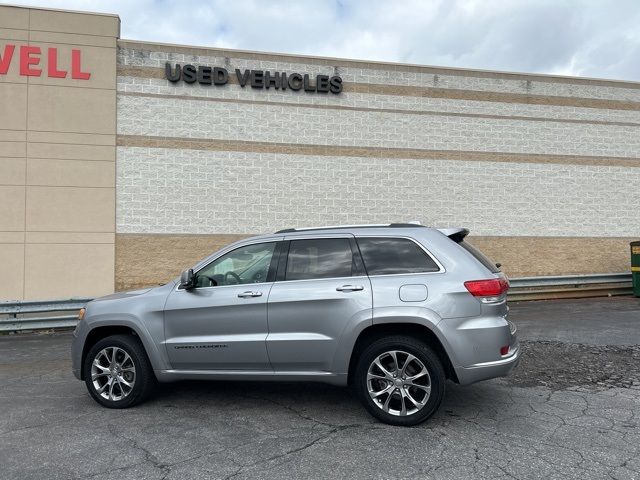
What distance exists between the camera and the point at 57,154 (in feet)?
39.1

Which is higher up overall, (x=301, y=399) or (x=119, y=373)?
(x=119, y=373)

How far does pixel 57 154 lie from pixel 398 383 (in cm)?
1086

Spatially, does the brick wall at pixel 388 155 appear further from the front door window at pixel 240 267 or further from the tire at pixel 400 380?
the tire at pixel 400 380

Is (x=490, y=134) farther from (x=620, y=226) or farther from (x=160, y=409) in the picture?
(x=160, y=409)

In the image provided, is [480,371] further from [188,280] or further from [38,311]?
[38,311]

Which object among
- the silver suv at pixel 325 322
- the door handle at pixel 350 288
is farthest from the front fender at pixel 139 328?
the door handle at pixel 350 288

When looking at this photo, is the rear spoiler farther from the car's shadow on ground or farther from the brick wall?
the brick wall

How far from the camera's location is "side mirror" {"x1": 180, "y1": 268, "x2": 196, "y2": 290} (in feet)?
16.0

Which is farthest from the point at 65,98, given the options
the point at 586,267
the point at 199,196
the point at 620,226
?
the point at 620,226

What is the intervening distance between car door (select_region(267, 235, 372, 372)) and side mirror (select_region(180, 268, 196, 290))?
832mm

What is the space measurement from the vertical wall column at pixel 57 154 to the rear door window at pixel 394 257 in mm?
9200

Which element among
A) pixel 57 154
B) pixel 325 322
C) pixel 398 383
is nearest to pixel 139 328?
pixel 325 322

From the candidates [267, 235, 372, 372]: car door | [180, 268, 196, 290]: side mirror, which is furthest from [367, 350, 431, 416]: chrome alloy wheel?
[180, 268, 196, 290]: side mirror

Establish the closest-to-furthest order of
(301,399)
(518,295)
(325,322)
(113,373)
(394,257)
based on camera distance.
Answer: (325,322) → (394,257) → (113,373) → (301,399) → (518,295)
